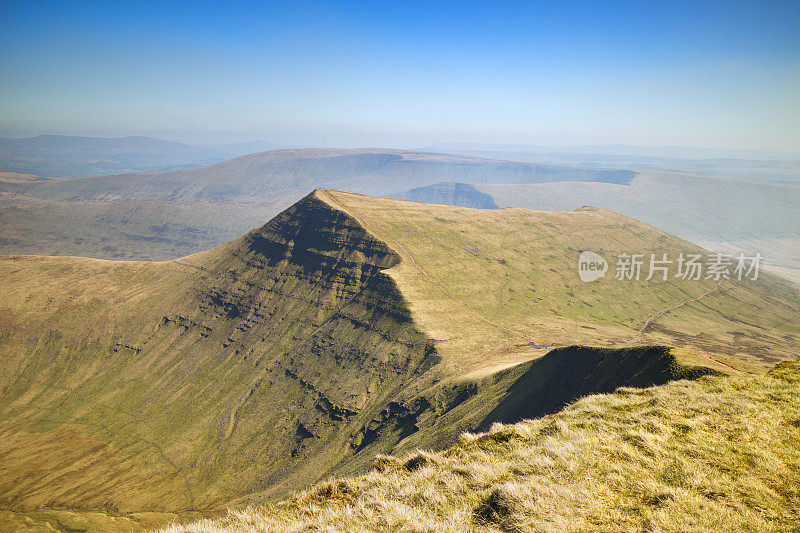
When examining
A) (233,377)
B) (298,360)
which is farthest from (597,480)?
(233,377)

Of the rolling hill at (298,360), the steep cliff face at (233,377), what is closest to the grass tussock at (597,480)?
the rolling hill at (298,360)

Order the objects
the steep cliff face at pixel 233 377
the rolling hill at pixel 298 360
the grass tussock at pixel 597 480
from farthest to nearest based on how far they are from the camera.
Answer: the steep cliff face at pixel 233 377 < the rolling hill at pixel 298 360 < the grass tussock at pixel 597 480

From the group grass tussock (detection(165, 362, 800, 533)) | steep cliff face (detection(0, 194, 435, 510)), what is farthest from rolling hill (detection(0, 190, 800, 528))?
grass tussock (detection(165, 362, 800, 533))

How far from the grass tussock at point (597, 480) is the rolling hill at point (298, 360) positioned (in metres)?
30.4

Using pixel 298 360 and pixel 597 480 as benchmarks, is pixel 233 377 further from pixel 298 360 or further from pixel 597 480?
pixel 597 480

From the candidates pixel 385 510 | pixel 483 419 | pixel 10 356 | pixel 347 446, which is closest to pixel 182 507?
pixel 347 446

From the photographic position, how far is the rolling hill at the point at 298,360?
92312 millimetres

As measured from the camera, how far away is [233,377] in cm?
14662

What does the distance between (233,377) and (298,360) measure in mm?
31139

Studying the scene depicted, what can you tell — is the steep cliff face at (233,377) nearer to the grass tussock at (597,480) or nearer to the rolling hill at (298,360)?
the rolling hill at (298,360)

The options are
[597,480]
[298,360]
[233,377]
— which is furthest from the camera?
[233,377]

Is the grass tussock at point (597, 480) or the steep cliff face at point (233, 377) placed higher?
the grass tussock at point (597, 480)

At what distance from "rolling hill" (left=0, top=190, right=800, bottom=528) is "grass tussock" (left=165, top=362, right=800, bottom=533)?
30399mm

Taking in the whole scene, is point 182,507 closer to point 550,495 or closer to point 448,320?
point 448,320
